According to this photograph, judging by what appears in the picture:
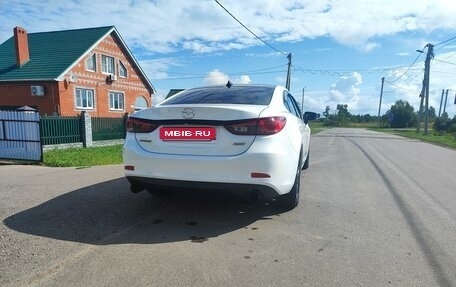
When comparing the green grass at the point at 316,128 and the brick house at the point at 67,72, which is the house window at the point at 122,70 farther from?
the green grass at the point at 316,128

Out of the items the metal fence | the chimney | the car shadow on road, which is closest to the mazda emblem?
the car shadow on road

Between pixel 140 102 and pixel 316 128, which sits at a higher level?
pixel 140 102

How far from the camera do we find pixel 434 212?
5047 millimetres

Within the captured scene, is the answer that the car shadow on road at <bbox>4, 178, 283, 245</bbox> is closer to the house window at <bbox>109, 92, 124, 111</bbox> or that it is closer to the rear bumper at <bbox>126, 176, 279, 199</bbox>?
the rear bumper at <bbox>126, 176, 279, 199</bbox>

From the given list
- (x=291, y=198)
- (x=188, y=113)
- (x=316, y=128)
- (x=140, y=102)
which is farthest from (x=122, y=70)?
(x=316, y=128)

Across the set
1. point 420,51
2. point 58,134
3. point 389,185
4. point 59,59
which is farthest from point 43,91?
point 420,51

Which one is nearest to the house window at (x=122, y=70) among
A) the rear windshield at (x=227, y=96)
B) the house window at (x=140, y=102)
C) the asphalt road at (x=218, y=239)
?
the house window at (x=140, y=102)

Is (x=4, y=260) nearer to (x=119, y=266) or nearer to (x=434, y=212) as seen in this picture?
(x=119, y=266)

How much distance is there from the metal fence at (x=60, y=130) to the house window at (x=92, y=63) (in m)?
11.5

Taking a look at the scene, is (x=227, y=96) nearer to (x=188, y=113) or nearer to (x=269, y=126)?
(x=188, y=113)

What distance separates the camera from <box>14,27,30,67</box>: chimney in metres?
23.9

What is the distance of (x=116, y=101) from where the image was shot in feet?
96.4

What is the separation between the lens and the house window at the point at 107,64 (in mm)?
27500

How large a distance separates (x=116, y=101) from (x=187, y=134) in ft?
88.6
